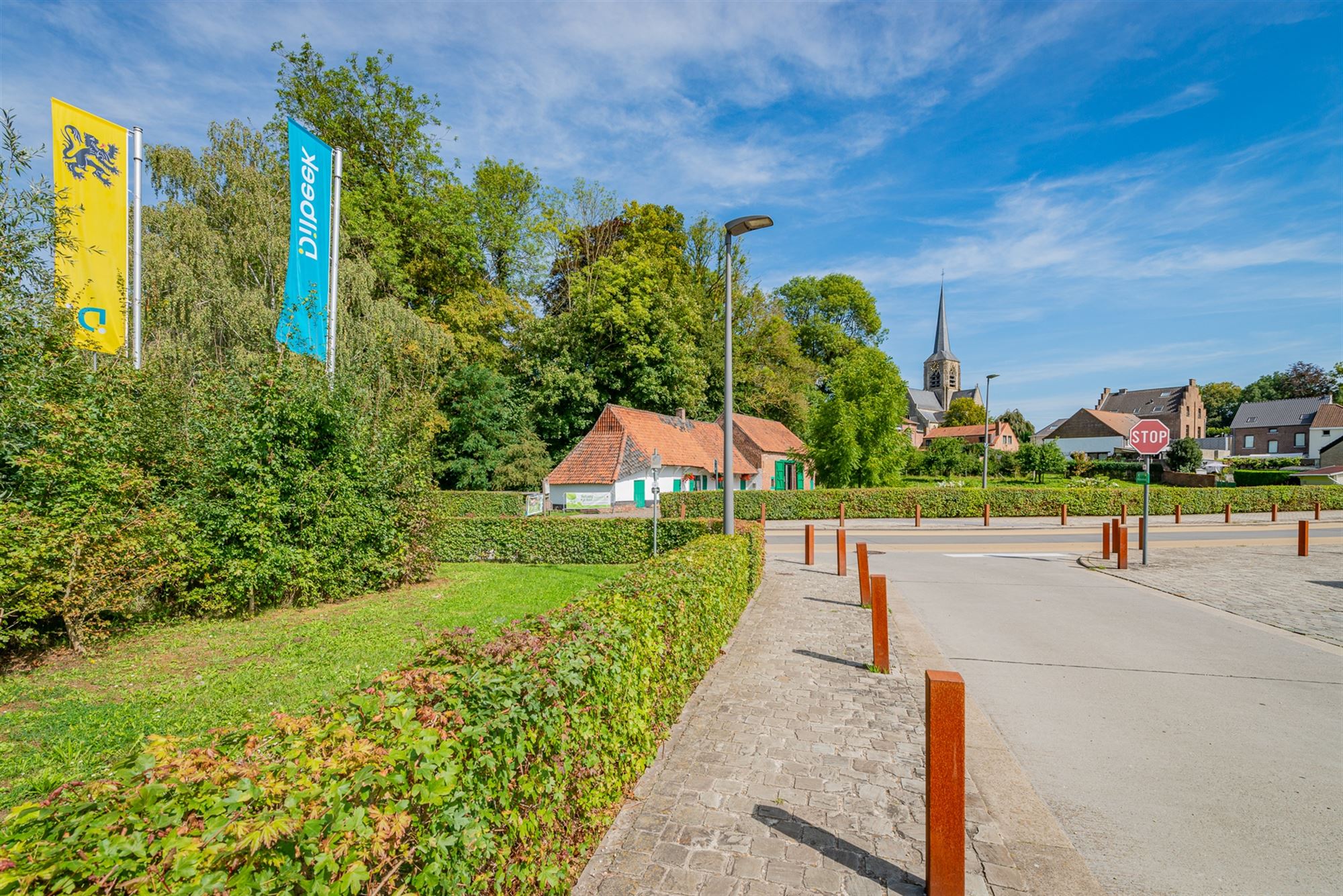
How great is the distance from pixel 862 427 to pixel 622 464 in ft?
42.2

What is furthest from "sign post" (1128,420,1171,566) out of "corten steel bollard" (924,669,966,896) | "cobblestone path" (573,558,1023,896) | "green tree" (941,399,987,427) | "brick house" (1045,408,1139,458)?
"green tree" (941,399,987,427)

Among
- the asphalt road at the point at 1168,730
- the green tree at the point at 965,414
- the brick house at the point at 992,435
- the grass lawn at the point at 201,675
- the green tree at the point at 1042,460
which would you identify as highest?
the green tree at the point at 965,414

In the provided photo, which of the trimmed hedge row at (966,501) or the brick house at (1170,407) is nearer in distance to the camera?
the trimmed hedge row at (966,501)

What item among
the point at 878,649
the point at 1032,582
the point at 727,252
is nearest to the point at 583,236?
the point at 727,252

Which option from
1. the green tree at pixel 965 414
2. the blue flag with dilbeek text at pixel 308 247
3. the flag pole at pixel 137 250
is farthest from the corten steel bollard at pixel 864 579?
the green tree at pixel 965 414

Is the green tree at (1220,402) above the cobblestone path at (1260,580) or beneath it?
above

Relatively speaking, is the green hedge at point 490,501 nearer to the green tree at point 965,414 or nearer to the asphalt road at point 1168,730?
the asphalt road at point 1168,730

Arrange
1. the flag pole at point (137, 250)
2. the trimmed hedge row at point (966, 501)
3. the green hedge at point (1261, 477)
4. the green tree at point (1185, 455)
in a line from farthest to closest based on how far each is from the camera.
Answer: the green tree at point (1185, 455), the green hedge at point (1261, 477), the trimmed hedge row at point (966, 501), the flag pole at point (137, 250)

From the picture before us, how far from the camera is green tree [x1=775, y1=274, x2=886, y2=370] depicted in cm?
5753

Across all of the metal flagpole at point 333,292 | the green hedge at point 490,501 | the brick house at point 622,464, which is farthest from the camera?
the brick house at point 622,464

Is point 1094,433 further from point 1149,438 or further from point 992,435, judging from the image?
point 1149,438

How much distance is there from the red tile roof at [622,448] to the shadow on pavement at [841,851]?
23.9 meters

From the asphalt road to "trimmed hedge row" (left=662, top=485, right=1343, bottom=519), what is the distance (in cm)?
1670

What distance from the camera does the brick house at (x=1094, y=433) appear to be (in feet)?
248
